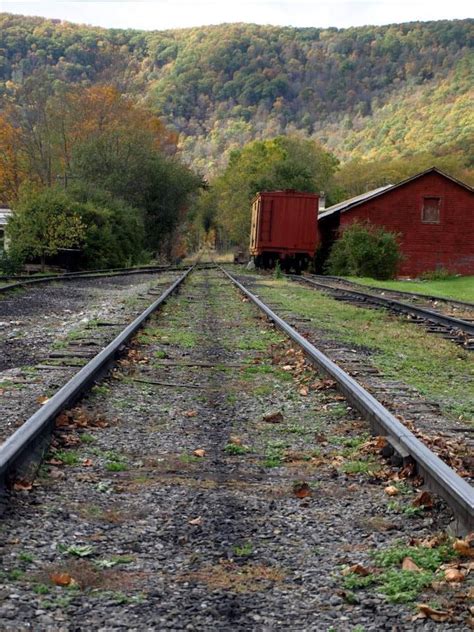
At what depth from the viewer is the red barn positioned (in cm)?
4500

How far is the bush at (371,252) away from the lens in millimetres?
36125

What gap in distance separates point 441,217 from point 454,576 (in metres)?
43.9

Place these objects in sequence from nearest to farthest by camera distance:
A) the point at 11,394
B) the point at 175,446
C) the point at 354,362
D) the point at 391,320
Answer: the point at 175,446 → the point at 11,394 → the point at 354,362 → the point at 391,320

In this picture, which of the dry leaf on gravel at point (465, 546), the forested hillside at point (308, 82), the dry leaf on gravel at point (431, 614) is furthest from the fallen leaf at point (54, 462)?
the forested hillside at point (308, 82)

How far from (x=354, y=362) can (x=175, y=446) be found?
3919 millimetres

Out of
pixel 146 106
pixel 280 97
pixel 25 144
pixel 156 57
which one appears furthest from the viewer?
pixel 280 97

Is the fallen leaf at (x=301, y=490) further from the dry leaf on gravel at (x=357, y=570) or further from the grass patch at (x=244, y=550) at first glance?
the dry leaf on gravel at (x=357, y=570)

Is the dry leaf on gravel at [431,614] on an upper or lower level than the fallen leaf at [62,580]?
upper

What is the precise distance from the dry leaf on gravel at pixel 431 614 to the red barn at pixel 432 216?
141ft

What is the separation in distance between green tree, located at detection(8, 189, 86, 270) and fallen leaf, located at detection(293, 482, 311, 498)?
30023mm

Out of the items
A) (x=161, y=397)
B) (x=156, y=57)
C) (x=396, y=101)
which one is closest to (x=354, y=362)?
(x=161, y=397)

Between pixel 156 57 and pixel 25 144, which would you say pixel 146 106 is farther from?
pixel 156 57

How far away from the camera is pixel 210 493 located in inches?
165

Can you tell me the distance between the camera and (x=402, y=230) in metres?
45.1
